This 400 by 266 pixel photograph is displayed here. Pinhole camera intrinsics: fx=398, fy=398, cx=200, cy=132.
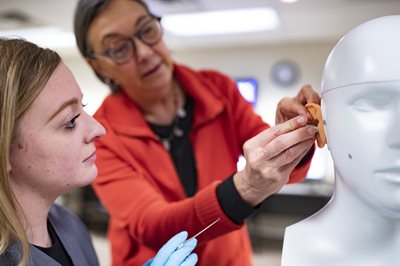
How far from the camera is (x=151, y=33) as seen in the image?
3.67 ft

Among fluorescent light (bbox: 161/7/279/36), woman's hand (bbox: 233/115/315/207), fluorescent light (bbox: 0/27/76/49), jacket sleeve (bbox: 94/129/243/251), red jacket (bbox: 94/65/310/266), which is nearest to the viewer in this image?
woman's hand (bbox: 233/115/315/207)

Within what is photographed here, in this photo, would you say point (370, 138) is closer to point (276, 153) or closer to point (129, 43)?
point (276, 153)

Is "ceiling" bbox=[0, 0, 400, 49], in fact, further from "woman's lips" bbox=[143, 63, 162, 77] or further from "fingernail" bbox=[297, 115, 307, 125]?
"fingernail" bbox=[297, 115, 307, 125]

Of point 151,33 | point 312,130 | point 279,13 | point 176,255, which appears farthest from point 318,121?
point 279,13

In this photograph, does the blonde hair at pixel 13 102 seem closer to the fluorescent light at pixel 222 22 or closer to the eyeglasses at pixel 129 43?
the eyeglasses at pixel 129 43

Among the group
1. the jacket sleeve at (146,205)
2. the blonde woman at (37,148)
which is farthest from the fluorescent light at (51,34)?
the blonde woman at (37,148)

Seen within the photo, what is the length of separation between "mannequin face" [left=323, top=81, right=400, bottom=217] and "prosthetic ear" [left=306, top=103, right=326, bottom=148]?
38 millimetres

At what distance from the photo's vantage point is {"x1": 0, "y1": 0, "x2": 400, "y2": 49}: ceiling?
3275 millimetres

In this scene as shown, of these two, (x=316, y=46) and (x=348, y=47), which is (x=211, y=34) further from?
(x=348, y=47)

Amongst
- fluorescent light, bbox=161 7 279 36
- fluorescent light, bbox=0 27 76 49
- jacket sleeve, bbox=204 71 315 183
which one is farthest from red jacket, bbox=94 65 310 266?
fluorescent light, bbox=0 27 76 49

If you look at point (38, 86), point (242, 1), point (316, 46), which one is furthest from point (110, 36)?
point (316, 46)

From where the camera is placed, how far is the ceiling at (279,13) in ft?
10.7

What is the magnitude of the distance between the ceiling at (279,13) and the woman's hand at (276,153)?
7.61 feet

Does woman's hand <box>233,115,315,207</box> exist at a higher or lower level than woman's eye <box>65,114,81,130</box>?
lower
